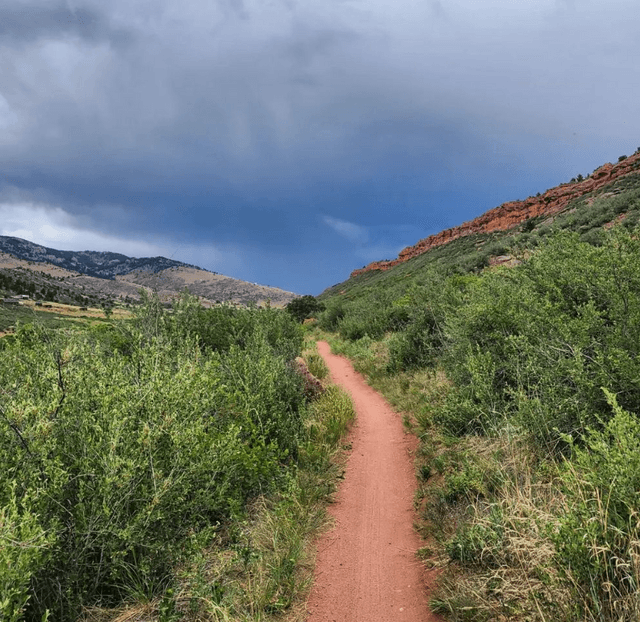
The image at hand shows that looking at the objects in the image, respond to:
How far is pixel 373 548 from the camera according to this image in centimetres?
433

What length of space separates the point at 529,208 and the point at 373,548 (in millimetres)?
67047

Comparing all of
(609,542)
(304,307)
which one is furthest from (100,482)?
(304,307)

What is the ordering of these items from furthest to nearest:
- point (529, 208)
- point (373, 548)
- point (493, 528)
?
point (529, 208), point (373, 548), point (493, 528)

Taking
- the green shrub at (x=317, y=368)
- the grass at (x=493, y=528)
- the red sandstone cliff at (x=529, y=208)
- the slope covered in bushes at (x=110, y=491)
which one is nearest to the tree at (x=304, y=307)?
the green shrub at (x=317, y=368)

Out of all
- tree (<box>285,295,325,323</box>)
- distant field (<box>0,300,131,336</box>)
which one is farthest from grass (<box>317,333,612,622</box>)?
tree (<box>285,295,325,323</box>)

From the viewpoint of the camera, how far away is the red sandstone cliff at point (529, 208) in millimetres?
45094

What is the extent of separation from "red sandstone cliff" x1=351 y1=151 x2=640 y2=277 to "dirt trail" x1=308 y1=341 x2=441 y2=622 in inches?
1693

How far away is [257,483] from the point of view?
15.7ft

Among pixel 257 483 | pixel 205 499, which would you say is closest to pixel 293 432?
pixel 257 483

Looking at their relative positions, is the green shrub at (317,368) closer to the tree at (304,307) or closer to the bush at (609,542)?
the bush at (609,542)

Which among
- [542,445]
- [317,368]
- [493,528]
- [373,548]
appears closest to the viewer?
[493,528]

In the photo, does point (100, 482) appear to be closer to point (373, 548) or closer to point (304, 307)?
point (373, 548)

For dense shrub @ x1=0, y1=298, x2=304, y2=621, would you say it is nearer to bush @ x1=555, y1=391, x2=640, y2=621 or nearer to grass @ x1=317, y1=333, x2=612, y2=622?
grass @ x1=317, y1=333, x2=612, y2=622

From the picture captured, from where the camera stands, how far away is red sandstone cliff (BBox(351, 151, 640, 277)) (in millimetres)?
45094
